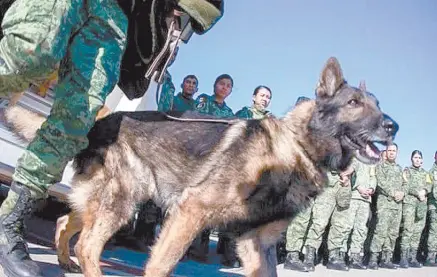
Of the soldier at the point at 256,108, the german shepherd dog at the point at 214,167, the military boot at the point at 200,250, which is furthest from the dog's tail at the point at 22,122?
the soldier at the point at 256,108

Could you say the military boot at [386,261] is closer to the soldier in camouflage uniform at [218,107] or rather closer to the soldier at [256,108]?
the soldier at [256,108]

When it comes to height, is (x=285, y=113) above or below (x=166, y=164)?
above

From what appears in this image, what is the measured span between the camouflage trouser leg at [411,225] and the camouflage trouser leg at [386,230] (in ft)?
1.94

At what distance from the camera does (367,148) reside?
3.28 metres

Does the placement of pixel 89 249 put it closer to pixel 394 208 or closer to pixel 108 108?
pixel 108 108

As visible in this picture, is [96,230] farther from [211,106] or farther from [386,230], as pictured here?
[386,230]

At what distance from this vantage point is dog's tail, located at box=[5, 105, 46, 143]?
3.01 m

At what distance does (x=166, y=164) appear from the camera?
11.2 feet

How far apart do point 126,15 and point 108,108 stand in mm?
1671

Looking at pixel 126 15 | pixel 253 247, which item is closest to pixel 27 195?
pixel 126 15

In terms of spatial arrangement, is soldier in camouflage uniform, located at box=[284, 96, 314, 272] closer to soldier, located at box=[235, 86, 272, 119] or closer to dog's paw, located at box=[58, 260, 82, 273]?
soldier, located at box=[235, 86, 272, 119]

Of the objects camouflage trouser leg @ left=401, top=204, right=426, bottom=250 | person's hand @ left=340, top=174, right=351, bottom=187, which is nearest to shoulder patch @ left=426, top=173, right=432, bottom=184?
camouflage trouser leg @ left=401, top=204, right=426, bottom=250

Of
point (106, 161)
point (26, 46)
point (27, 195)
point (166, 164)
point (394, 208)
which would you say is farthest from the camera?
point (394, 208)

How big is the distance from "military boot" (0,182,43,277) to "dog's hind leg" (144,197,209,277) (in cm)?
74
